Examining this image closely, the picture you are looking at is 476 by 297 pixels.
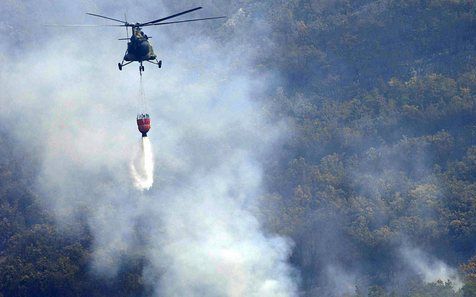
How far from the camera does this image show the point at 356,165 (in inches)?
4151

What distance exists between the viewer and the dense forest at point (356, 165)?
87.7 meters

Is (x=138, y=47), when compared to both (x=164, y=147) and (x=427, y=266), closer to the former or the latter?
(x=427, y=266)

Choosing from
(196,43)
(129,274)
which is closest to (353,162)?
(129,274)

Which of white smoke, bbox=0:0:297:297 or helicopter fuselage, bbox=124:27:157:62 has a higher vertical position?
white smoke, bbox=0:0:297:297

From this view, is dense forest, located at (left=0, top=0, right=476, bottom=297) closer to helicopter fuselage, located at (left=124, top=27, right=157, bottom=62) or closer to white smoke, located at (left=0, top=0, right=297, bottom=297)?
white smoke, located at (left=0, top=0, right=297, bottom=297)

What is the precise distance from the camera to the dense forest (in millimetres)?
87688

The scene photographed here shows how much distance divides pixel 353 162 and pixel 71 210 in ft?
101

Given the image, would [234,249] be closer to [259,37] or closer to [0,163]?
[0,163]

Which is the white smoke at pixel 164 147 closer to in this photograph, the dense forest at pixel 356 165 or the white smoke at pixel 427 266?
the dense forest at pixel 356 165

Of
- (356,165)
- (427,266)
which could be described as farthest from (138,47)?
(356,165)

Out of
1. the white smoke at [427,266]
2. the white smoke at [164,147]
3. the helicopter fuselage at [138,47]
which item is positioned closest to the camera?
the helicopter fuselage at [138,47]

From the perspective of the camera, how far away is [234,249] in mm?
85500

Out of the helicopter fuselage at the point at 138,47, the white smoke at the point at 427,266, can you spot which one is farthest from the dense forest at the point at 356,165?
the helicopter fuselage at the point at 138,47

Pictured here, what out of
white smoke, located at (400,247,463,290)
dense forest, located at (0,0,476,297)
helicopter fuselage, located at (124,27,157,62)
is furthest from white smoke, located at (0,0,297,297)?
helicopter fuselage, located at (124,27,157,62)
